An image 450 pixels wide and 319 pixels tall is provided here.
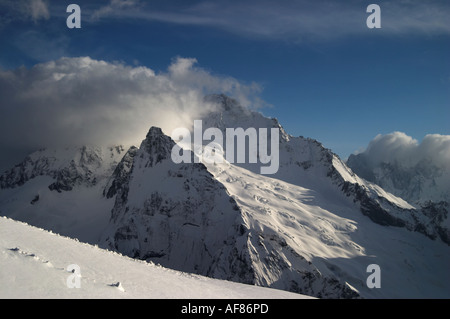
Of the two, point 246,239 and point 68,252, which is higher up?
point 68,252

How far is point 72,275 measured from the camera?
20375 mm

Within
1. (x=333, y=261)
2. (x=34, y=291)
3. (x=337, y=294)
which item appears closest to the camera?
(x=34, y=291)

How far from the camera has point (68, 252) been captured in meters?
25.5

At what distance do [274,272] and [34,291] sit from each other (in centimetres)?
16813

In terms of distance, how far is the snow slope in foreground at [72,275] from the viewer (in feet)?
60.1

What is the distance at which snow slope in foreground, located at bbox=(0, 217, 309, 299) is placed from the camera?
18.3m
